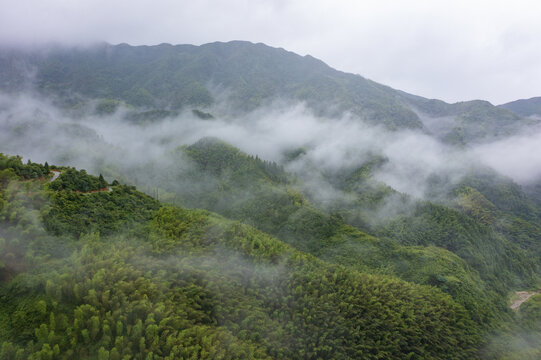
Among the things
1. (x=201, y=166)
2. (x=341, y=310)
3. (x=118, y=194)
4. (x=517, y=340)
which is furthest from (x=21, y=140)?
(x=517, y=340)

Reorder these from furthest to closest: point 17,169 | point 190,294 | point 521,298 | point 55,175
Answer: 1. point 521,298
2. point 55,175
3. point 17,169
4. point 190,294

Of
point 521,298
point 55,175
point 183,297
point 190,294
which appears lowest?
point 521,298

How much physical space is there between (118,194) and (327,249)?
65.8m

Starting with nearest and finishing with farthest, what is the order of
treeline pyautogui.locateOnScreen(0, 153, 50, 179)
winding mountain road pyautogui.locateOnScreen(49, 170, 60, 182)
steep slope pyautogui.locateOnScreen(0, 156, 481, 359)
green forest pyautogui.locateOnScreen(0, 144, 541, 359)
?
steep slope pyautogui.locateOnScreen(0, 156, 481, 359), green forest pyautogui.locateOnScreen(0, 144, 541, 359), treeline pyautogui.locateOnScreen(0, 153, 50, 179), winding mountain road pyautogui.locateOnScreen(49, 170, 60, 182)

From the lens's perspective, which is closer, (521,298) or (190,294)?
(190,294)

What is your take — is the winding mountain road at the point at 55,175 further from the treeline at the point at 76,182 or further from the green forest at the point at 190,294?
the green forest at the point at 190,294

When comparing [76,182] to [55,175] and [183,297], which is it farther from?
[183,297]

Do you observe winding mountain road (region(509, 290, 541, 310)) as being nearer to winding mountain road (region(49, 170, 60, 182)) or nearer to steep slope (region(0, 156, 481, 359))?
steep slope (region(0, 156, 481, 359))

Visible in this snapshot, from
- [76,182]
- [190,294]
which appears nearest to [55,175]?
[76,182]

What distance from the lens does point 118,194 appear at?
6275cm

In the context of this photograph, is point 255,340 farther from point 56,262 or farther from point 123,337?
point 56,262

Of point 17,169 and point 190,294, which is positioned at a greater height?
point 17,169

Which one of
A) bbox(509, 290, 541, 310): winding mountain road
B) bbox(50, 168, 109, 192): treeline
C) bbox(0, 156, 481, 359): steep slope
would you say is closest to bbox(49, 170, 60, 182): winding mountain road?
bbox(50, 168, 109, 192): treeline

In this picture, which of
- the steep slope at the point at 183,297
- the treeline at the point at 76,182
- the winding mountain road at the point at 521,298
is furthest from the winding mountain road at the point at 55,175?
the winding mountain road at the point at 521,298
